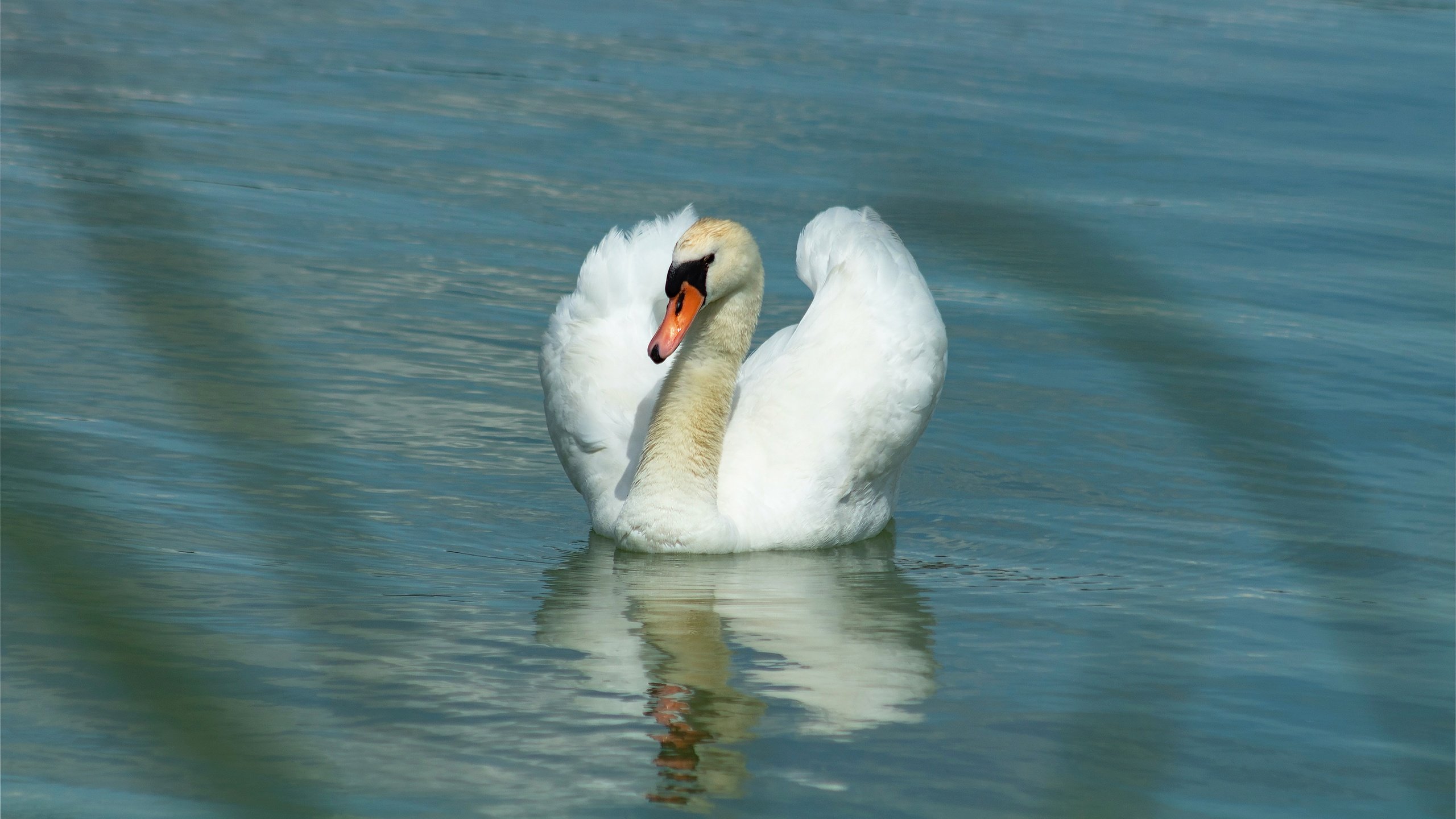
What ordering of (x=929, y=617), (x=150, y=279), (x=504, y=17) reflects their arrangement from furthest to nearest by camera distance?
(x=504, y=17) → (x=929, y=617) → (x=150, y=279)

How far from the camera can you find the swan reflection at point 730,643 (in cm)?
472

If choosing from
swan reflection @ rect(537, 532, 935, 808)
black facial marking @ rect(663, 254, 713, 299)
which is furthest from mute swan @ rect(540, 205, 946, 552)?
swan reflection @ rect(537, 532, 935, 808)

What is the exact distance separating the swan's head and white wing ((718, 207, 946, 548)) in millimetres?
427

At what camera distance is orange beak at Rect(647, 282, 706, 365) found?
6.08 m

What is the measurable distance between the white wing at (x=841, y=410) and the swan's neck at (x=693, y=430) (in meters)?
0.14

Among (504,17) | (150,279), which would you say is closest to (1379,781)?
(150,279)

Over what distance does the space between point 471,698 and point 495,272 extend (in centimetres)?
559

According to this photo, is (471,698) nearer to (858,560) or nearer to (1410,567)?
(858,560)

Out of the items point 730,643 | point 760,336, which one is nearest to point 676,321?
point 730,643

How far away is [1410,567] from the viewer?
6.50 m

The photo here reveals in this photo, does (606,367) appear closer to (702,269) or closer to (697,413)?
(697,413)

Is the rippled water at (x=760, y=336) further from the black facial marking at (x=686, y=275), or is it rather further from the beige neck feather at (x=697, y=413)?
the black facial marking at (x=686, y=275)

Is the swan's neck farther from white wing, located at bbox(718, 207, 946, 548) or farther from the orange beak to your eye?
the orange beak

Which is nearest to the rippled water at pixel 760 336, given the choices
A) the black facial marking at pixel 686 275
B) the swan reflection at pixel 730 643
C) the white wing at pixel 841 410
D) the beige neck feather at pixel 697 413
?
the swan reflection at pixel 730 643
